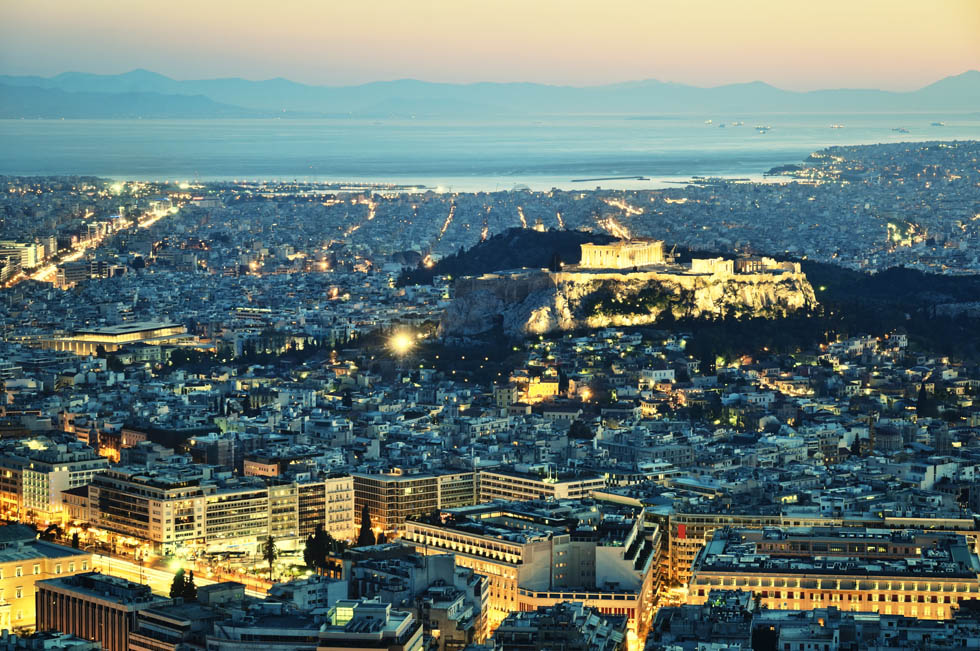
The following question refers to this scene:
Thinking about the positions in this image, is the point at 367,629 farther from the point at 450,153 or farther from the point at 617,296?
the point at 450,153

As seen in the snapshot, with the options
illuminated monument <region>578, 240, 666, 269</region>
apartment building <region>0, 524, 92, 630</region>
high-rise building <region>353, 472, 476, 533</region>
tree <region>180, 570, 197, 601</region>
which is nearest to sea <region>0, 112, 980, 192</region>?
illuminated monument <region>578, 240, 666, 269</region>

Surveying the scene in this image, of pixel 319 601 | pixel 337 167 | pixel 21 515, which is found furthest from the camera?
pixel 337 167

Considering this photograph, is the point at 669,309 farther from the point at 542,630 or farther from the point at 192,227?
the point at 192,227

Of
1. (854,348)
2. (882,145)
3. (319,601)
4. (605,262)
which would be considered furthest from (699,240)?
(319,601)

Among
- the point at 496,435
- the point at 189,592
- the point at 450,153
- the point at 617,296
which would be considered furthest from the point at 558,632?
the point at 450,153

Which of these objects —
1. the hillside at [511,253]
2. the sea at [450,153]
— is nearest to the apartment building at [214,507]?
the hillside at [511,253]

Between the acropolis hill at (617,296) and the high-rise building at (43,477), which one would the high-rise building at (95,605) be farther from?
the acropolis hill at (617,296)
